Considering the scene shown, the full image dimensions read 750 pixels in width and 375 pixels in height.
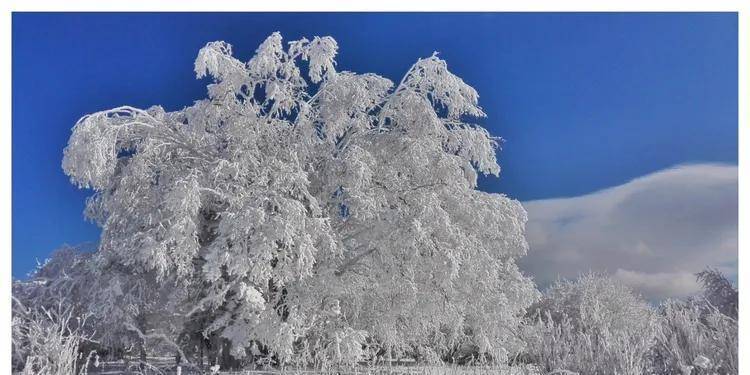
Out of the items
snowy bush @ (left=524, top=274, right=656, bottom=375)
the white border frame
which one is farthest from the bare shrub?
snowy bush @ (left=524, top=274, right=656, bottom=375)

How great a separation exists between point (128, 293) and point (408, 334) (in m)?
5.13

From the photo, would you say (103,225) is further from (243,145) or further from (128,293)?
(243,145)

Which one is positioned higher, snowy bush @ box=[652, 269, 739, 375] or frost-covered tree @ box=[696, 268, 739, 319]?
frost-covered tree @ box=[696, 268, 739, 319]

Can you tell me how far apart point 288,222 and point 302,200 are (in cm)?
136

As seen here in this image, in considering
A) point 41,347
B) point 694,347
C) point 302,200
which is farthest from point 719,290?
point 41,347

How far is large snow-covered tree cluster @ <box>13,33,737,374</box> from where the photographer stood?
1112cm

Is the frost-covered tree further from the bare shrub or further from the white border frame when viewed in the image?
the bare shrub

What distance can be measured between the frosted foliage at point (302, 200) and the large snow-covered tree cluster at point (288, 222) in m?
0.04

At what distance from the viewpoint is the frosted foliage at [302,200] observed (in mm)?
11125

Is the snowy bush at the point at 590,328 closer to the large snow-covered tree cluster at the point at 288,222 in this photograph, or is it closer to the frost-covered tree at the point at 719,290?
the large snow-covered tree cluster at the point at 288,222

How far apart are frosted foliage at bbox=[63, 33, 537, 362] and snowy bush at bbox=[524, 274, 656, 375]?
6.62 feet

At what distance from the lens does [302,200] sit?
12.0 meters
